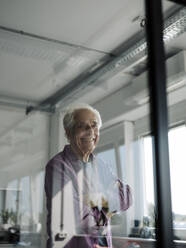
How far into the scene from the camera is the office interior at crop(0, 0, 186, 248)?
253cm

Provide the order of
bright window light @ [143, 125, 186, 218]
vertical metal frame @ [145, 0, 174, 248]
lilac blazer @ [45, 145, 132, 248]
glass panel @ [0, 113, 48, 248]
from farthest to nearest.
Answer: glass panel @ [0, 113, 48, 248] → lilac blazer @ [45, 145, 132, 248] → bright window light @ [143, 125, 186, 218] → vertical metal frame @ [145, 0, 174, 248]

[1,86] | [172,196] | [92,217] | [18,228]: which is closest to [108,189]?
[92,217]

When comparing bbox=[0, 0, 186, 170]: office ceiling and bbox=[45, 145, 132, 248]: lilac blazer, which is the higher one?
bbox=[0, 0, 186, 170]: office ceiling

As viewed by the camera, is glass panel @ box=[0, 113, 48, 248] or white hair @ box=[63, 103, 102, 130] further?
glass panel @ box=[0, 113, 48, 248]

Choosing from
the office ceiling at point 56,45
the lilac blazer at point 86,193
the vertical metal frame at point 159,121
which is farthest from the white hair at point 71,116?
the vertical metal frame at point 159,121

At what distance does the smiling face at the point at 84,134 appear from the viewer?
2.17 metres

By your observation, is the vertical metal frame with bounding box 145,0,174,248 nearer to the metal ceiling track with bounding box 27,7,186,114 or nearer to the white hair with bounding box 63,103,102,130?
the white hair with bounding box 63,103,102,130

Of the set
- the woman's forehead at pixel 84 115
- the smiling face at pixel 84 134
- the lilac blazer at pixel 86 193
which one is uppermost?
the woman's forehead at pixel 84 115

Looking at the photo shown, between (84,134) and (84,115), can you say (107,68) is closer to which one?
(84,115)

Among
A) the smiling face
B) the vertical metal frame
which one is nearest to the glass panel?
the smiling face

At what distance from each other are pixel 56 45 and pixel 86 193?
157 centimetres

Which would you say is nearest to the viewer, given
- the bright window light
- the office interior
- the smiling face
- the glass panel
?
the bright window light

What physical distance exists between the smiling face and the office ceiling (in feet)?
1.67

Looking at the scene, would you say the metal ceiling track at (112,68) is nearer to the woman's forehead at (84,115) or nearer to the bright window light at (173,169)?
the woman's forehead at (84,115)
